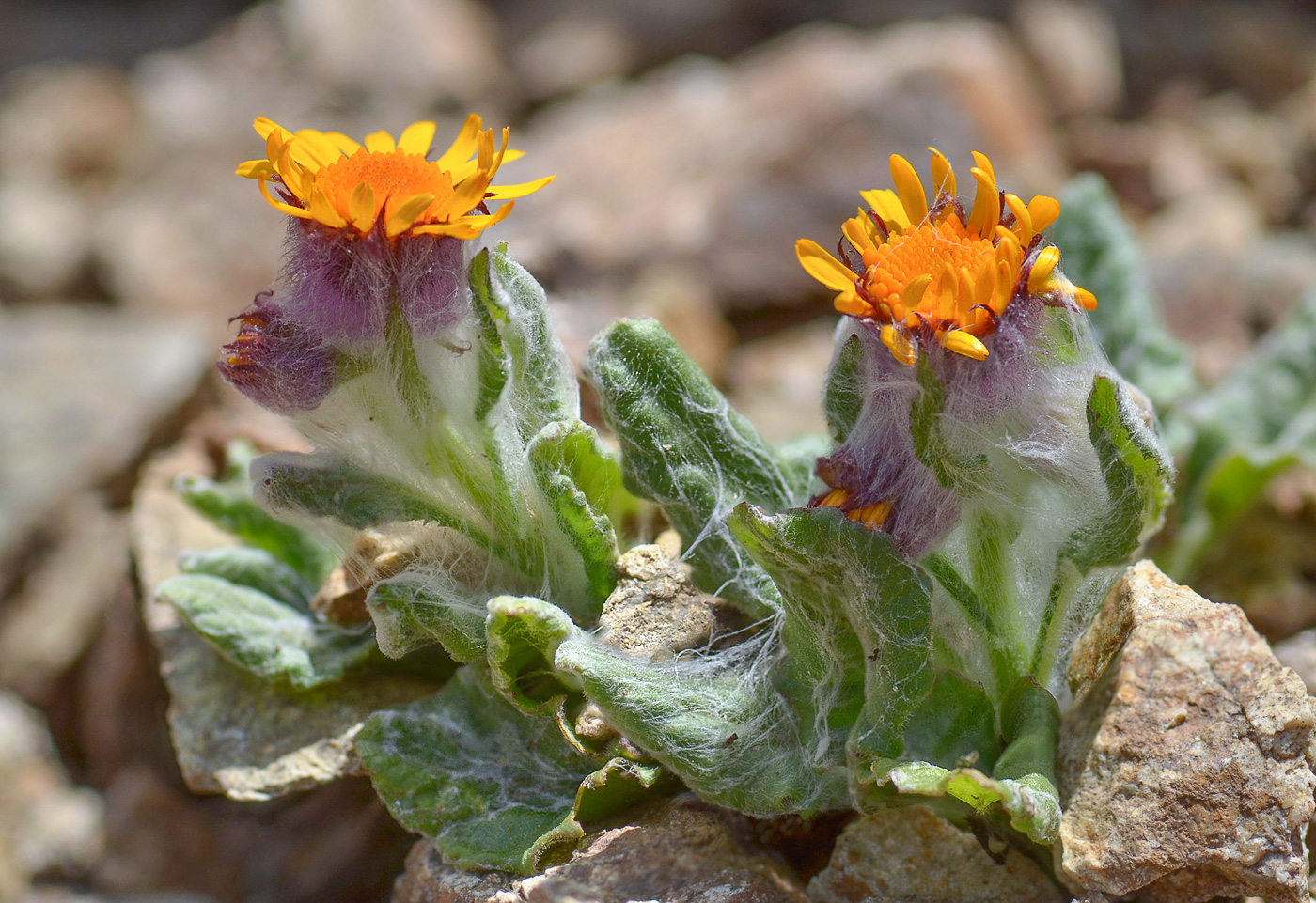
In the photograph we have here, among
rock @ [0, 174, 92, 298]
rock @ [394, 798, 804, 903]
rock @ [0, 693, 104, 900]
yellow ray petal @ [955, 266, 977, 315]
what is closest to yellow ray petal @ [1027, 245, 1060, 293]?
yellow ray petal @ [955, 266, 977, 315]

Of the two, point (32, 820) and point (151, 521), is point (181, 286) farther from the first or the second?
point (151, 521)

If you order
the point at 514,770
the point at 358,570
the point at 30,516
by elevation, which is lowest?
the point at 30,516

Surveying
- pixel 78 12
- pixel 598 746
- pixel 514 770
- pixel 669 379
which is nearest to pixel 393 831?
pixel 514 770

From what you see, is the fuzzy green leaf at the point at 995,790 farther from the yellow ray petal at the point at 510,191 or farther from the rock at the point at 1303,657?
the yellow ray petal at the point at 510,191

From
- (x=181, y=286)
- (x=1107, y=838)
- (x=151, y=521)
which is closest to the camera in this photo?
(x=1107, y=838)

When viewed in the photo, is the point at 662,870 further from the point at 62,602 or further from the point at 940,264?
the point at 62,602

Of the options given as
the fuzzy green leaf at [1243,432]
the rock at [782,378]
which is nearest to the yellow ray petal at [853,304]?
the fuzzy green leaf at [1243,432]
